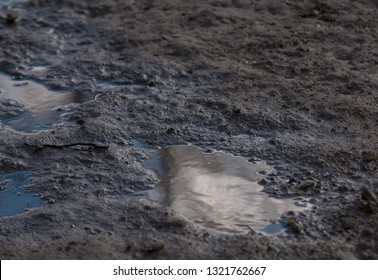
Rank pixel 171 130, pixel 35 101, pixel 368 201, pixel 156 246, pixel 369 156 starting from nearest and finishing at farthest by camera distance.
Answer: pixel 156 246, pixel 368 201, pixel 369 156, pixel 171 130, pixel 35 101

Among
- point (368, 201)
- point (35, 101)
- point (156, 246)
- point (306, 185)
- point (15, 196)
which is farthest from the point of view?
point (35, 101)

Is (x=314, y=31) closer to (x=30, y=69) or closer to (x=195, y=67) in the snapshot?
(x=195, y=67)

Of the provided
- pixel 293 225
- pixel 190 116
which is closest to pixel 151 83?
pixel 190 116

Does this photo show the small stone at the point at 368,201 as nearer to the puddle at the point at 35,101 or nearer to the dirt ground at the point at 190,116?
the dirt ground at the point at 190,116

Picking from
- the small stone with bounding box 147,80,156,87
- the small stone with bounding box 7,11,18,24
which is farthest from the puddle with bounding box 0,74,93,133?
the small stone with bounding box 7,11,18,24

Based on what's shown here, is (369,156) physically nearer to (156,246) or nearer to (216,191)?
(216,191)

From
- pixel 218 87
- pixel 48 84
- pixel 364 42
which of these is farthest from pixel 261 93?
pixel 48 84
